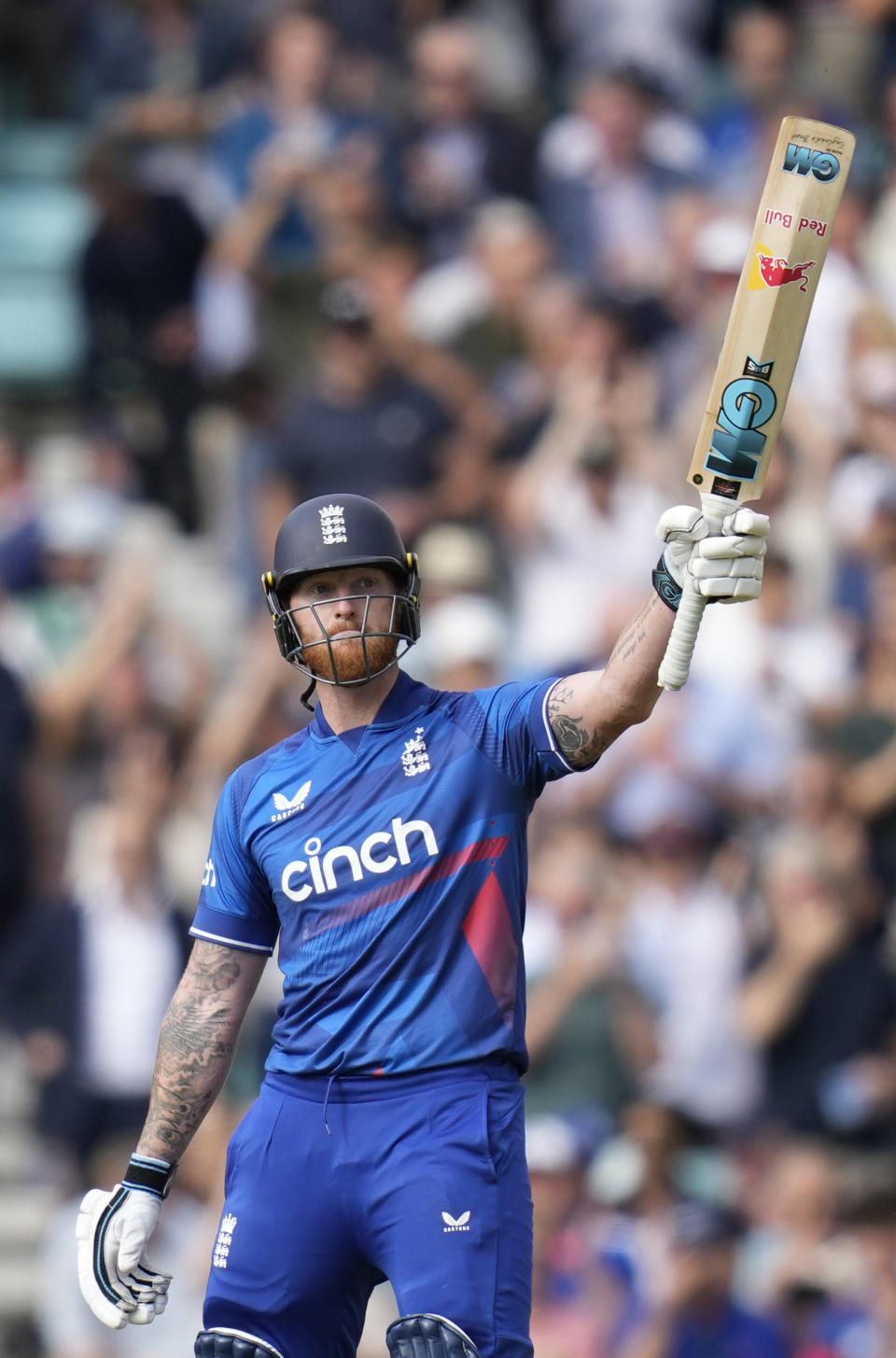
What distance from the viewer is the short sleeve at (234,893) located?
5871 mm

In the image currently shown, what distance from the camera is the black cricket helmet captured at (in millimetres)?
5723

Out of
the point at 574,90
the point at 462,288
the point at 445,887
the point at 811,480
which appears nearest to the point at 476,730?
the point at 445,887

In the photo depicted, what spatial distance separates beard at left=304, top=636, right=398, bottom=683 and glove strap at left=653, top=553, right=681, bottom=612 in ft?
2.77

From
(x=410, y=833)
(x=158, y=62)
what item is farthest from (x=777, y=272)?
(x=158, y=62)

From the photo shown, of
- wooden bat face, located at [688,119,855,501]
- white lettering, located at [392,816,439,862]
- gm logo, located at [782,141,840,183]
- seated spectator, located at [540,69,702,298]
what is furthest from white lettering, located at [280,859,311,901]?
seated spectator, located at [540,69,702,298]

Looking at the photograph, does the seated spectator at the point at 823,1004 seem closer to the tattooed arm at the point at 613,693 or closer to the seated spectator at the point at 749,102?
the tattooed arm at the point at 613,693

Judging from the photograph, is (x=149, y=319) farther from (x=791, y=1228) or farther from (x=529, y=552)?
(x=791, y=1228)

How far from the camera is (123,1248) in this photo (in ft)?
19.1

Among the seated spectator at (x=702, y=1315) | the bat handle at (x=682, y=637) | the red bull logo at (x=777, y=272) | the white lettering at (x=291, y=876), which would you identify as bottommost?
the seated spectator at (x=702, y=1315)

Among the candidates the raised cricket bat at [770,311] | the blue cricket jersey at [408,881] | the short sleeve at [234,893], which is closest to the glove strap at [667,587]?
the raised cricket bat at [770,311]

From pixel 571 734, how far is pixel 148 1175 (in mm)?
1669

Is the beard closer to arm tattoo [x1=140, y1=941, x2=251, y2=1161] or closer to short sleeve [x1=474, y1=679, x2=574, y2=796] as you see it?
short sleeve [x1=474, y1=679, x2=574, y2=796]

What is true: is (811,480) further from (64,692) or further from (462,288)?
(64,692)

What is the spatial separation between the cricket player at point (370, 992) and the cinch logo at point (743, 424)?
220mm
